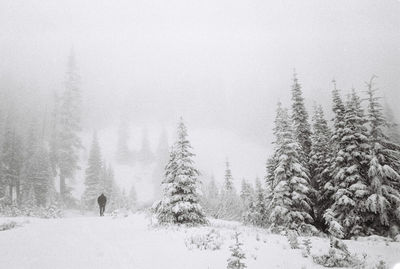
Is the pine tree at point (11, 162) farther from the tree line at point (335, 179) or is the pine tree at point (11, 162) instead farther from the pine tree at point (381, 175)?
the pine tree at point (381, 175)

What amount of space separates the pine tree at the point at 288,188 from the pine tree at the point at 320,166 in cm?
201

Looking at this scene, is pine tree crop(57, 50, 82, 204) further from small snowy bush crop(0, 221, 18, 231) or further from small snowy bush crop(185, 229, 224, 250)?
small snowy bush crop(185, 229, 224, 250)

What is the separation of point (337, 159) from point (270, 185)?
7833mm

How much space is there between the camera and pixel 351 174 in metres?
21.2

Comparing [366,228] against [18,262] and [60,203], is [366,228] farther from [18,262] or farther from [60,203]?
[60,203]

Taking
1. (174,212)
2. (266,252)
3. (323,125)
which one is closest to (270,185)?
(323,125)

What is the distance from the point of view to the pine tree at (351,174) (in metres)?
20.2

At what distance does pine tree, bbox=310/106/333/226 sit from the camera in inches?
969

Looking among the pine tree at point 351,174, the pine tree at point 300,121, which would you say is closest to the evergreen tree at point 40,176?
the pine tree at point 300,121

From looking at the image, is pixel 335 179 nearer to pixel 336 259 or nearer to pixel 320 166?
pixel 320 166

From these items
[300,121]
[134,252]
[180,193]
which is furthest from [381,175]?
[134,252]

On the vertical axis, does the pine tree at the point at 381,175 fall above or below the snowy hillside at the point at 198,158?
below

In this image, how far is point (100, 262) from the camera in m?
8.26

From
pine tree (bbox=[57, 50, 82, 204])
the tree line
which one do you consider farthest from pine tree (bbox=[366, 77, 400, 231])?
pine tree (bbox=[57, 50, 82, 204])
